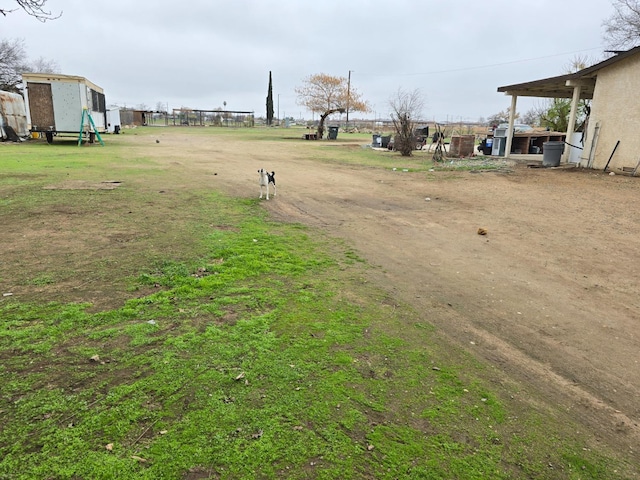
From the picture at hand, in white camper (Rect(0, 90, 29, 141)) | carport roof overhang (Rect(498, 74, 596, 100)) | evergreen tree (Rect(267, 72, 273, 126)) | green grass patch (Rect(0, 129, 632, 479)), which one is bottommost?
green grass patch (Rect(0, 129, 632, 479))

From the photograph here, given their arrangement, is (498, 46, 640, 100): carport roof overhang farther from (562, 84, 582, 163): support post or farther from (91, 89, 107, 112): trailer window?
(91, 89, 107, 112): trailer window

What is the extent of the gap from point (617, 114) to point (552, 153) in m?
2.47

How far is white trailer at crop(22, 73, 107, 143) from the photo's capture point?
747 inches

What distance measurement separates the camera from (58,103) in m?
19.7

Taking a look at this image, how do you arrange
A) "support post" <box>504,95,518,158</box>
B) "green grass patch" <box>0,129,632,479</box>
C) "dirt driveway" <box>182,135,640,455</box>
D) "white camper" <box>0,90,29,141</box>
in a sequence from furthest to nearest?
"white camper" <box>0,90,29,141</box>, "support post" <box>504,95,518,158</box>, "dirt driveway" <box>182,135,640,455</box>, "green grass patch" <box>0,129,632,479</box>

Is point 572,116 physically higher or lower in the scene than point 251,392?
higher

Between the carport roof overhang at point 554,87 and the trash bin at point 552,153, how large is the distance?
2.70 m

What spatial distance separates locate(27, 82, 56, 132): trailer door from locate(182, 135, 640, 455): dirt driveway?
1347cm

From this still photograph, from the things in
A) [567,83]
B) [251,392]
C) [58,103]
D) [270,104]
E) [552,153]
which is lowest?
[251,392]

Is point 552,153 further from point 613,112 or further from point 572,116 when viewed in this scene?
point 613,112

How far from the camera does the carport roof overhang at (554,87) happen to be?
16719 mm

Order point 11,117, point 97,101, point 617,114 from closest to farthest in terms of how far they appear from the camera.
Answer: point 617,114 < point 97,101 < point 11,117

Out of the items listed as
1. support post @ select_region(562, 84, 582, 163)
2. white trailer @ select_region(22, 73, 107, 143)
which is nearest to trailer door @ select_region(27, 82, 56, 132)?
white trailer @ select_region(22, 73, 107, 143)

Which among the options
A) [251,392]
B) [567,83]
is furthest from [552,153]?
[251,392]
